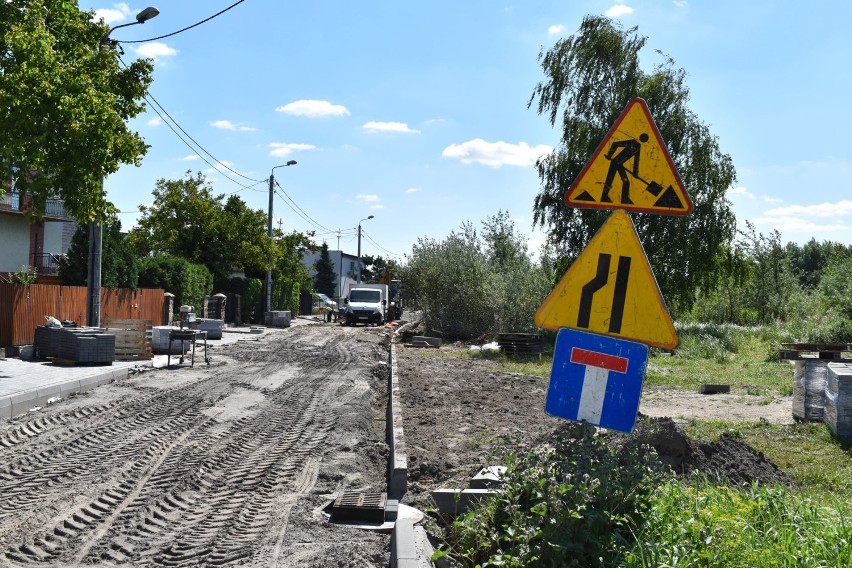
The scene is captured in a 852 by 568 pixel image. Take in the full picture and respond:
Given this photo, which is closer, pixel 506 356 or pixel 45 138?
pixel 45 138

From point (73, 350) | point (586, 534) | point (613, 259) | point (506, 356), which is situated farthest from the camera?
point (506, 356)

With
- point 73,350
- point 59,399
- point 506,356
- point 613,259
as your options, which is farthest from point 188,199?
point 613,259

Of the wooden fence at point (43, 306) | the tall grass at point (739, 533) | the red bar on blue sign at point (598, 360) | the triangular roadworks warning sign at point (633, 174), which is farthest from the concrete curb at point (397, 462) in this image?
the wooden fence at point (43, 306)

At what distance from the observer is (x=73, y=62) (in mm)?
16484

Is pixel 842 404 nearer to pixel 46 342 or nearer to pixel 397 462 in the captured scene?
pixel 397 462

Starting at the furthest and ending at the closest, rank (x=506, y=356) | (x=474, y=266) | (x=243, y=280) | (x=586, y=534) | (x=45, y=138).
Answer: (x=243, y=280) < (x=474, y=266) < (x=506, y=356) < (x=45, y=138) < (x=586, y=534)

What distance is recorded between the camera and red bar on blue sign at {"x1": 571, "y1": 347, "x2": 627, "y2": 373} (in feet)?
15.8

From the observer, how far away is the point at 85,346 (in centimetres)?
1758

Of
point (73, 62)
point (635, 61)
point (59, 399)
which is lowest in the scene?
point (59, 399)

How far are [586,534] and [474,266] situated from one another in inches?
1259

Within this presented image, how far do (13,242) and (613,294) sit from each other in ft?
128

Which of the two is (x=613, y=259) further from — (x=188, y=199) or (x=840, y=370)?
(x=188, y=199)

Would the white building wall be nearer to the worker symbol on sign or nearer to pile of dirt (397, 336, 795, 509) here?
pile of dirt (397, 336, 795, 509)

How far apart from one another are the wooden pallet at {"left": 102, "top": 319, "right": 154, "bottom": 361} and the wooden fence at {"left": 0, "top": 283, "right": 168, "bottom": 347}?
192 centimetres
